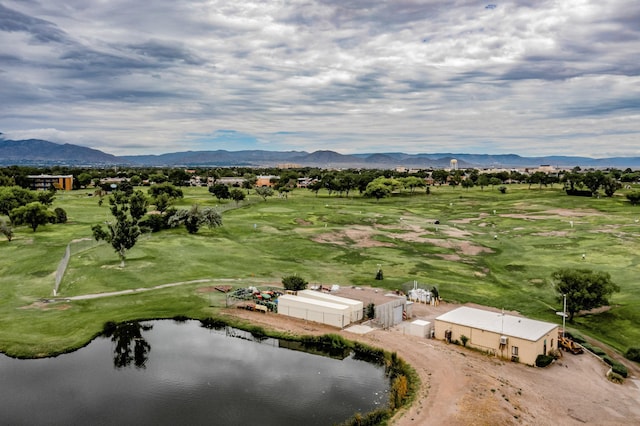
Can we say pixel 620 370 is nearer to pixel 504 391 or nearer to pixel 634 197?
pixel 504 391

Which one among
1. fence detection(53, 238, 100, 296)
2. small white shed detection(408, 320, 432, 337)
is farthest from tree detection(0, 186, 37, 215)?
small white shed detection(408, 320, 432, 337)

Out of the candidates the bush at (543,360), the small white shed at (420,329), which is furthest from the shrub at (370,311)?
the bush at (543,360)

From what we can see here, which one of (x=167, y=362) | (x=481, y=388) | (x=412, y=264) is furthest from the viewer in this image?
(x=412, y=264)

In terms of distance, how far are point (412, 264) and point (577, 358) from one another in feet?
128

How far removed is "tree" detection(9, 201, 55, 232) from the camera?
4006 inches

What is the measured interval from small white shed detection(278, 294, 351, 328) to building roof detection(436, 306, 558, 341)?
10.3m

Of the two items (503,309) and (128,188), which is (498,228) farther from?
(128,188)

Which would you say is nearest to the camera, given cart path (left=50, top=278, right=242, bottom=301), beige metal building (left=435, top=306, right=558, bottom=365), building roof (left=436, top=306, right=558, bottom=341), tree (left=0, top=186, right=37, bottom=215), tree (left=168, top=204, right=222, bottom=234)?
beige metal building (left=435, top=306, right=558, bottom=365)

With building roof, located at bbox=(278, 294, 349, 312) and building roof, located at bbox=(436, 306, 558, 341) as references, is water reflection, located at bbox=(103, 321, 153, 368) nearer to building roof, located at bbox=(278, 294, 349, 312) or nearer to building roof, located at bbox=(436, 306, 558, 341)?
building roof, located at bbox=(278, 294, 349, 312)

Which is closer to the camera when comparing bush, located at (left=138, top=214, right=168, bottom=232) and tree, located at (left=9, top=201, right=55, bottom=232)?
tree, located at (left=9, top=201, right=55, bottom=232)

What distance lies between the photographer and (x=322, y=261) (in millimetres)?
84625

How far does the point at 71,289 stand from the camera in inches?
2495

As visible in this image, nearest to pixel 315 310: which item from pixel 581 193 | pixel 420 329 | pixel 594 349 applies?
pixel 420 329

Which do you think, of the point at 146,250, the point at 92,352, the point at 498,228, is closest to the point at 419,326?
the point at 92,352
